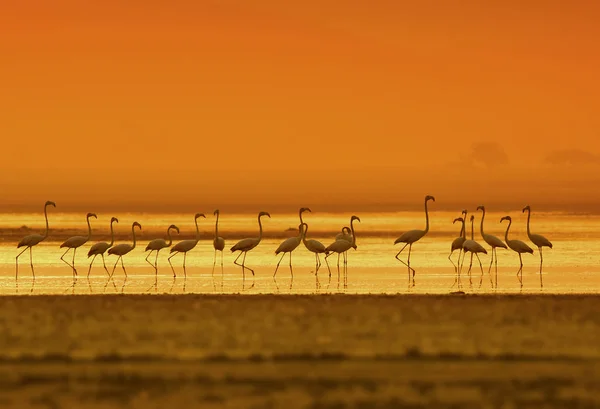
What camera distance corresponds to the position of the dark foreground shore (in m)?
12.7

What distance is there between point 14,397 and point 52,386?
74cm

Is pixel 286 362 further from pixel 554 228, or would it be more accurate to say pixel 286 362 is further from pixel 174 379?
pixel 554 228

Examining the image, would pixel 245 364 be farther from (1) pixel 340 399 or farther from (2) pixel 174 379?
(1) pixel 340 399

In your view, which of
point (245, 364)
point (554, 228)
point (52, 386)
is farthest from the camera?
point (554, 228)

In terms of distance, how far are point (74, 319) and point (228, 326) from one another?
258 centimetres

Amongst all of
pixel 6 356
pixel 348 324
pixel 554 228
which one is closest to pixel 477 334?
pixel 348 324

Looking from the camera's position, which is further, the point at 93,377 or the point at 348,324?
the point at 348,324

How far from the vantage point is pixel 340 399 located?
492 inches

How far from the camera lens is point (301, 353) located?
603 inches

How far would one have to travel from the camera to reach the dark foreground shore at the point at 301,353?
1270 cm

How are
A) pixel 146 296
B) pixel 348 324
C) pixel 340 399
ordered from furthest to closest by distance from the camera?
pixel 146 296 → pixel 348 324 → pixel 340 399

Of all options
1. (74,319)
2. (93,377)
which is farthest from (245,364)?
(74,319)

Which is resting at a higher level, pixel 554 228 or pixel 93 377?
pixel 554 228

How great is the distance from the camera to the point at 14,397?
1263 cm
